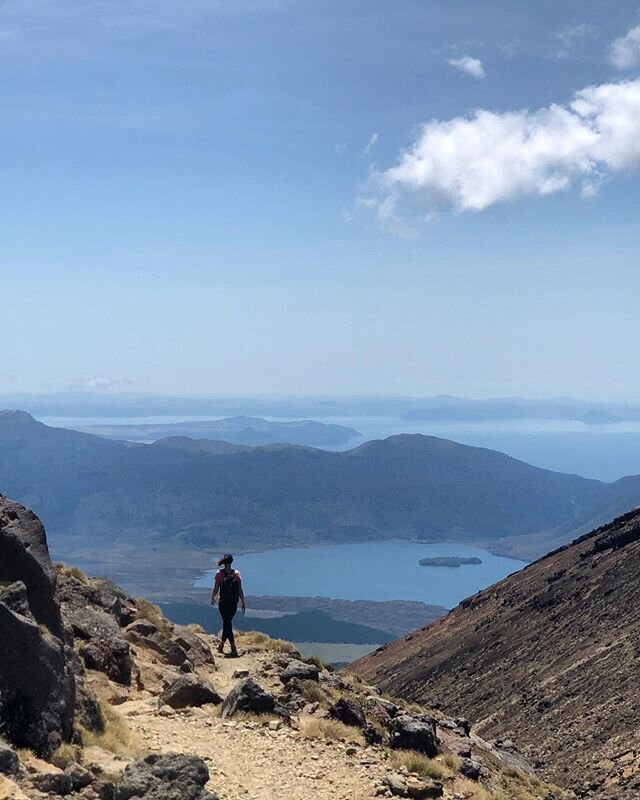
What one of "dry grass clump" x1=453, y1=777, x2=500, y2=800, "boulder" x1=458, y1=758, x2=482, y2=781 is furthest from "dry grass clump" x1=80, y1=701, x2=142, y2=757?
"boulder" x1=458, y1=758, x2=482, y2=781

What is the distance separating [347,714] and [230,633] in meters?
7.22

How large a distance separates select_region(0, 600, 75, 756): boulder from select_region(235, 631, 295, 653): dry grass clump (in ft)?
40.7

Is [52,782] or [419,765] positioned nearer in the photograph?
[52,782]

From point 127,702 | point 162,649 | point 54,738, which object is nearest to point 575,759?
point 162,649

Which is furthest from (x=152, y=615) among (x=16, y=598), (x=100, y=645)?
(x=16, y=598)

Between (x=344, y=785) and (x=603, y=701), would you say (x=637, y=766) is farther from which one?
(x=344, y=785)

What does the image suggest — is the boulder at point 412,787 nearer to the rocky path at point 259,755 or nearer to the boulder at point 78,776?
the rocky path at point 259,755

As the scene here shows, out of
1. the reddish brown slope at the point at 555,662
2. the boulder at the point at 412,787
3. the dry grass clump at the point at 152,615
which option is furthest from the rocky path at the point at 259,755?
the reddish brown slope at the point at 555,662

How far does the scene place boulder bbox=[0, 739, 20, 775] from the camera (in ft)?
32.6

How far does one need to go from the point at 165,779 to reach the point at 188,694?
5.70 metres

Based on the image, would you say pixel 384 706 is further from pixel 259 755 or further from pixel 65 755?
pixel 65 755

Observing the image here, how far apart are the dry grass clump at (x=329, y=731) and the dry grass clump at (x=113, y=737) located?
130 inches

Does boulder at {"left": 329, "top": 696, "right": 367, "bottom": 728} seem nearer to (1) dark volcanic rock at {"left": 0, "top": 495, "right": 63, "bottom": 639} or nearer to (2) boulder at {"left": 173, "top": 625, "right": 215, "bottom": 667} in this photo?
(2) boulder at {"left": 173, "top": 625, "right": 215, "bottom": 667}

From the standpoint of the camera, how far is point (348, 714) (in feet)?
55.1
